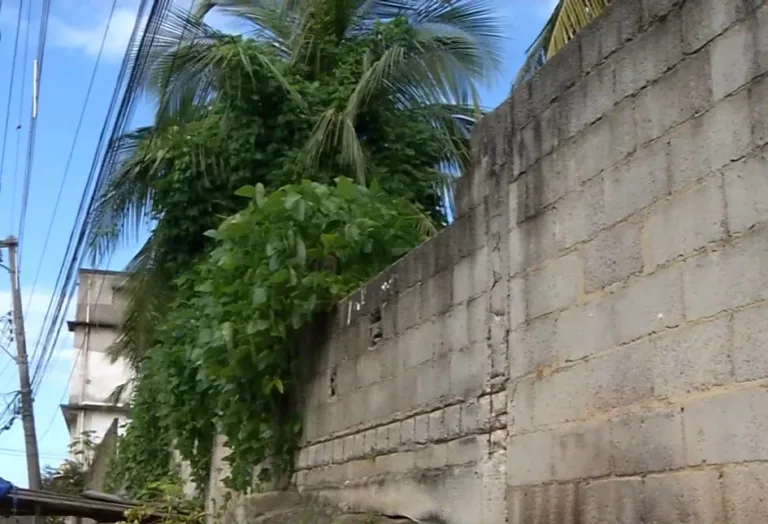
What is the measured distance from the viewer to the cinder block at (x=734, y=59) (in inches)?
132

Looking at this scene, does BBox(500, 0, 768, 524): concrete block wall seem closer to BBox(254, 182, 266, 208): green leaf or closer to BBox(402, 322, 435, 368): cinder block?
BBox(402, 322, 435, 368): cinder block

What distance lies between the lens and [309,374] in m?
8.00

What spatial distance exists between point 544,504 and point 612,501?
0.55m

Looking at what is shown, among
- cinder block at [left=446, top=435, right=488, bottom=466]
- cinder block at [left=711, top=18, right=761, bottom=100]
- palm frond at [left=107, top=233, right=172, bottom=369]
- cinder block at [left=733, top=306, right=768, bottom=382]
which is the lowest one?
cinder block at [left=446, top=435, right=488, bottom=466]

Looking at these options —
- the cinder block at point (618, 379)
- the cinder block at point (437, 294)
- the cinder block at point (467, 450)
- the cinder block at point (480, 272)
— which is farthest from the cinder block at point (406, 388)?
the cinder block at point (618, 379)

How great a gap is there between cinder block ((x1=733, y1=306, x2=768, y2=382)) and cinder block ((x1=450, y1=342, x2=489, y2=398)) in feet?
6.58

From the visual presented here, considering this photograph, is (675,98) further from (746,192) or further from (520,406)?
(520,406)

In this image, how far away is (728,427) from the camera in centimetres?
327

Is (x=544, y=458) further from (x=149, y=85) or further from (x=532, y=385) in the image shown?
(x=149, y=85)

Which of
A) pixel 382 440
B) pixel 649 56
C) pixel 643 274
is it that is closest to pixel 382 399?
pixel 382 440

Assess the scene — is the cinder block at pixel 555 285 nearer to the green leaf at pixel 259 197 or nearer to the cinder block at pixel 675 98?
the cinder block at pixel 675 98

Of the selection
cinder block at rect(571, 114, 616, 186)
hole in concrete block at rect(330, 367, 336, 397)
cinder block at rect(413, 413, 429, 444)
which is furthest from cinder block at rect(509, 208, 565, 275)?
hole in concrete block at rect(330, 367, 336, 397)

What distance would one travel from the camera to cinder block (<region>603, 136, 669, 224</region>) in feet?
12.4

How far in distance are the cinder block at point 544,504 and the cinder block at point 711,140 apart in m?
1.36
